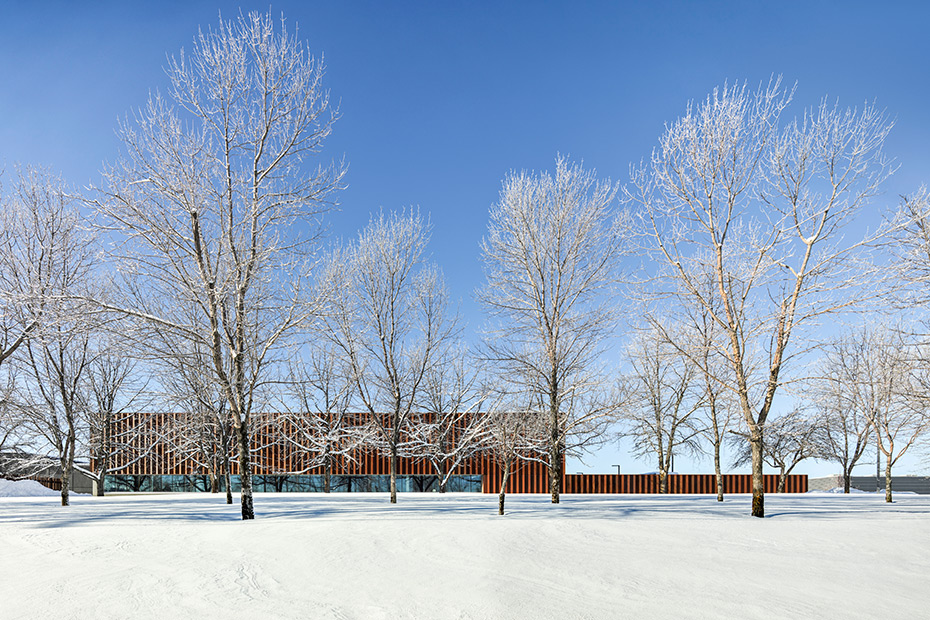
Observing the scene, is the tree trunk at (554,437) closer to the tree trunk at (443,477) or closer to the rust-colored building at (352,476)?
the tree trunk at (443,477)

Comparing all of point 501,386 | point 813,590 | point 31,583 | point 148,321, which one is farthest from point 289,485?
point 813,590

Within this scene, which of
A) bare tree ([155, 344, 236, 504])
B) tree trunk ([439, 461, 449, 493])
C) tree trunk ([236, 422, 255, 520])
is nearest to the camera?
tree trunk ([236, 422, 255, 520])

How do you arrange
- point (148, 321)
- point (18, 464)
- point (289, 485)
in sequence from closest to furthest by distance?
point (148, 321), point (18, 464), point (289, 485)

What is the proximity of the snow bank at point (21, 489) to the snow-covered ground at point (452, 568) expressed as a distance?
54.1 feet

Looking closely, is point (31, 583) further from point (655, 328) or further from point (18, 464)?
point (18, 464)

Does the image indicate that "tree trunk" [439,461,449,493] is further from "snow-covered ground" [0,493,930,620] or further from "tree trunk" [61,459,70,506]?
"snow-covered ground" [0,493,930,620]

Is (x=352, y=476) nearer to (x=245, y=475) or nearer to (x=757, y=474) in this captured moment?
(x=245, y=475)

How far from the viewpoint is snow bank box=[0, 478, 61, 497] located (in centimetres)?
2630

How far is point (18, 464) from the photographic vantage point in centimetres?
2497

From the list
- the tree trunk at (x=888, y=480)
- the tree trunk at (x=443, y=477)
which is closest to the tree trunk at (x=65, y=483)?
the tree trunk at (x=443, y=477)

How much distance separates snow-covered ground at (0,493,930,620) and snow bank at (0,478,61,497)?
16.5 metres

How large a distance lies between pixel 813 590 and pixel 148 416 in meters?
31.7

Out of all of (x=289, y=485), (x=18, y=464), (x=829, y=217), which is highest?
(x=829, y=217)

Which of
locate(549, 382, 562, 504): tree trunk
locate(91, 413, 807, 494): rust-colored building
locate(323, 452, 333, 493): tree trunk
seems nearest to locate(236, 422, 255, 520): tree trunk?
locate(549, 382, 562, 504): tree trunk
